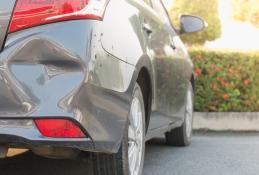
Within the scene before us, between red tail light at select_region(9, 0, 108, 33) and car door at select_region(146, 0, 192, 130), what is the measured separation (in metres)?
1.16

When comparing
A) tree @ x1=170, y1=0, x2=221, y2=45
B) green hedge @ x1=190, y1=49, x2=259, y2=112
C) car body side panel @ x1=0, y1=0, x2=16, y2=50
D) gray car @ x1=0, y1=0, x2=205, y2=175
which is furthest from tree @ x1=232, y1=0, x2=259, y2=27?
car body side panel @ x1=0, y1=0, x2=16, y2=50

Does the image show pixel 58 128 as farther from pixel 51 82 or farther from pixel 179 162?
pixel 179 162

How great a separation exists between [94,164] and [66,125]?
638 mm

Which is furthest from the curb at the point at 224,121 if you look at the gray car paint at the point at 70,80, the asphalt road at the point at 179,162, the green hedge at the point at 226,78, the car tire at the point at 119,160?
the gray car paint at the point at 70,80

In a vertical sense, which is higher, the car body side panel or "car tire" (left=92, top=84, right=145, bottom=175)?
the car body side panel

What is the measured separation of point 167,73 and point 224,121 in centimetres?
393

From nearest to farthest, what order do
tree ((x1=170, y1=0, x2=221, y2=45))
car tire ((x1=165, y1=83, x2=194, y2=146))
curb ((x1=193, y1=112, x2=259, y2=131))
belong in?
car tire ((x1=165, y1=83, x2=194, y2=146)) → curb ((x1=193, y1=112, x2=259, y2=131)) → tree ((x1=170, y1=0, x2=221, y2=45))

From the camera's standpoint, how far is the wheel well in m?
4.08

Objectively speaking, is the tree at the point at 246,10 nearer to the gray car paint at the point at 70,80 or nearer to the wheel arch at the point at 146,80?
the wheel arch at the point at 146,80

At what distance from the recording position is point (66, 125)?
3043 mm

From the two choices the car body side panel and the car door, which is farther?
the car door

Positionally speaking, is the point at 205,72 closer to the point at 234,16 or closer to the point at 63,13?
the point at 63,13

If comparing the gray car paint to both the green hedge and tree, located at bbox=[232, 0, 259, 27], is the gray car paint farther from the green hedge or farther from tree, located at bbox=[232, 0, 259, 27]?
tree, located at bbox=[232, 0, 259, 27]

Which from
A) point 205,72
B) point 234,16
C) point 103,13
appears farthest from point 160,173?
point 234,16
